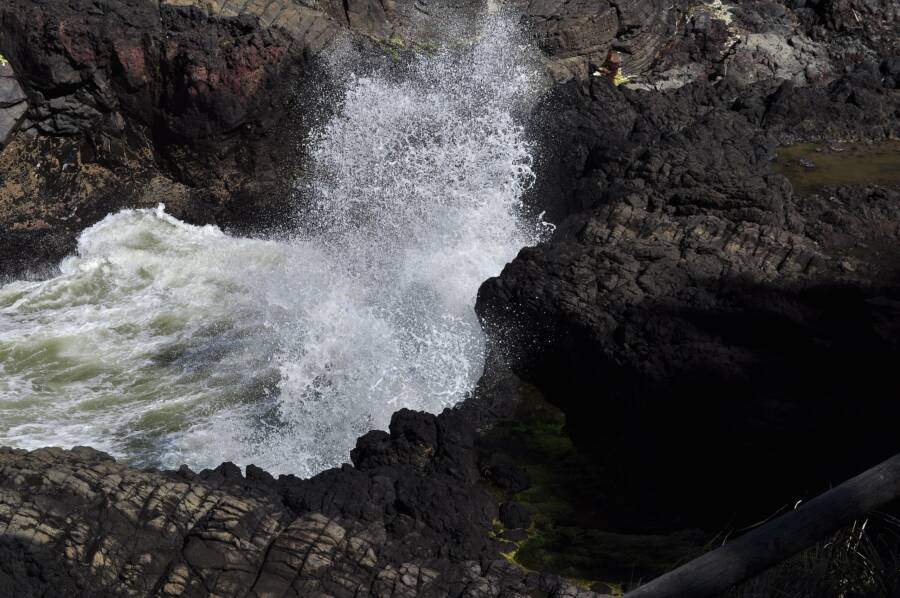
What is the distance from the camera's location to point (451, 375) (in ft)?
25.6

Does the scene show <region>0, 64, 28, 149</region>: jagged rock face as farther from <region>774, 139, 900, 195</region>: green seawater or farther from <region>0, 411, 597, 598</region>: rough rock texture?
<region>774, 139, 900, 195</region>: green seawater

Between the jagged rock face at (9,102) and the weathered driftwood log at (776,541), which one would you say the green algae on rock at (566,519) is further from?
the jagged rock face at (9,102)

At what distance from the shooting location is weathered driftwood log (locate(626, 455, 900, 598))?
2773 millimetres

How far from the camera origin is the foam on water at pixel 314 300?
7.64 metres

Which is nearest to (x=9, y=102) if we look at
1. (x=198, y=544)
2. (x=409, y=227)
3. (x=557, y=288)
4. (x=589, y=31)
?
(x=409, y=227)

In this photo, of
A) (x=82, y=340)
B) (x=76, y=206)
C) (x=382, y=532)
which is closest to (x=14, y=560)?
(x=382, y=532)

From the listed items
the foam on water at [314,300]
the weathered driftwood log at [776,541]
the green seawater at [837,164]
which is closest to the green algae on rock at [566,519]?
the foam on water at [314,300]

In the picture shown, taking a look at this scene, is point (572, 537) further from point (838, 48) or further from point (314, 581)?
point (838, 48)

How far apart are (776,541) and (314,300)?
6918mm

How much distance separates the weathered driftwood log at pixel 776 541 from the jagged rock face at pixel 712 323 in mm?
2459

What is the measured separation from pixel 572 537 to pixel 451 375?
2185 mm

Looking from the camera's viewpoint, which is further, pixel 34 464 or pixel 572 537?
pixel 572 537

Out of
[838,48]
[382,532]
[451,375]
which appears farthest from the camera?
[838,48]

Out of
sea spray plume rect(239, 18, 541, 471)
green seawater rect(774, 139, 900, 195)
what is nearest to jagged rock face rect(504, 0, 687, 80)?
sea spray plume rect(239, 18, 541, 471)
